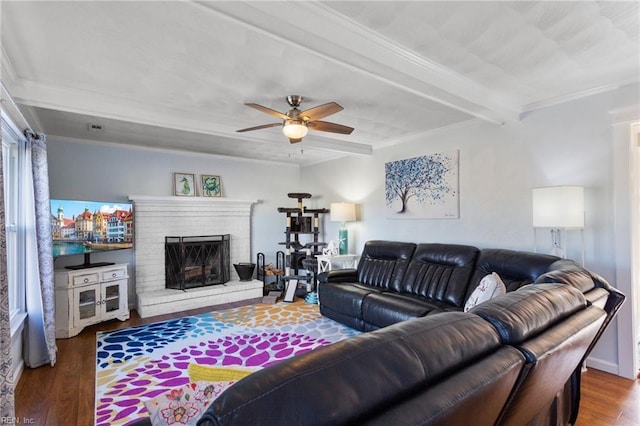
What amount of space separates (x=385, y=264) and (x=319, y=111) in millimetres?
2186

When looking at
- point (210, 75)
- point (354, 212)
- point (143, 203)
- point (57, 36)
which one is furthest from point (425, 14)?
point (143, 203)

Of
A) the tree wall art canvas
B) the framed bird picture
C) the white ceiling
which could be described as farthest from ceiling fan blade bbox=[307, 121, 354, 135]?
the framed bird picture

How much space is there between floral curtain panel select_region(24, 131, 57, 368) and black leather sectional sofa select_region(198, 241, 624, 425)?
10.7ft

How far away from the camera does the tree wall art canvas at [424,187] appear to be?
13.0 feet

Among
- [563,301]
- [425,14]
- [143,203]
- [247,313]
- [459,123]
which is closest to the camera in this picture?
[563,301]

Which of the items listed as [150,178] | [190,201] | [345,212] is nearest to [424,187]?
[345,212]

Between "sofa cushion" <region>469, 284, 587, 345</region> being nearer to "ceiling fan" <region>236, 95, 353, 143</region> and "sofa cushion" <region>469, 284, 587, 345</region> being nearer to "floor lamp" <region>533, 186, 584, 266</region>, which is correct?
"floor lamp" <region>533, 186, 584, 266</region>

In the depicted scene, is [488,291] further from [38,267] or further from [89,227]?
[89,227]

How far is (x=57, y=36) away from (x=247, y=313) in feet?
11.3

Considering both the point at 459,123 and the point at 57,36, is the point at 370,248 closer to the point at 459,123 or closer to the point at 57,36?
the point at 459,123

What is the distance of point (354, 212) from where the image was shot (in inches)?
201

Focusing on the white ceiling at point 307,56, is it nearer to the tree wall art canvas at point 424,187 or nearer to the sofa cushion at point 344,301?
the tree wall art canvas at point 424,187

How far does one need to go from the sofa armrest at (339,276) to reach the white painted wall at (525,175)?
2.82 ft

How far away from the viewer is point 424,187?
427 cm
